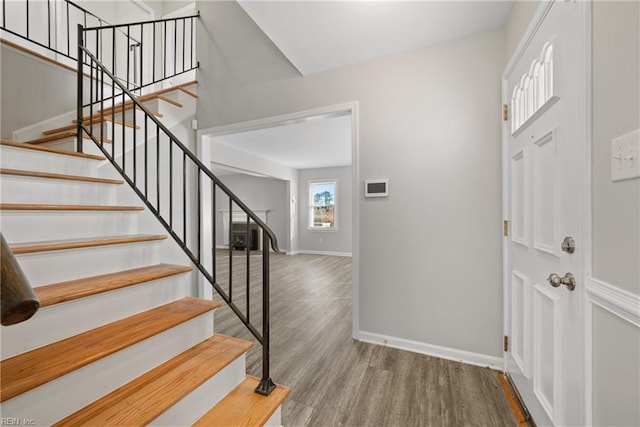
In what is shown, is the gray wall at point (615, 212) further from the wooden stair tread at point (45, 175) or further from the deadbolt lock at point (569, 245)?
the wooden stair tread at point (45, 175)

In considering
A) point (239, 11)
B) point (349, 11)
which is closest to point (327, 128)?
point (239, 11)

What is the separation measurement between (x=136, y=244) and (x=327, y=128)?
3230mm

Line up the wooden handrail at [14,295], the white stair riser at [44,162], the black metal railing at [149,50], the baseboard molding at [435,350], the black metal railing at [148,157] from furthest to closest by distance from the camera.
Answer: the black metal railing at [149,50] → the black metal railing at [148,157] → the baseboard molding at [435,350] → the white stair riser at [44,162] → the wooden handrail at [14,295]

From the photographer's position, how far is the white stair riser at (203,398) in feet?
3.49

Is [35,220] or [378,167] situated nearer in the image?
[35,220]

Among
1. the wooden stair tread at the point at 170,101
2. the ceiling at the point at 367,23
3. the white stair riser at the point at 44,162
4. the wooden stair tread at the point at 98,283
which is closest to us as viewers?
the wooden stair tread at the point at 98,283

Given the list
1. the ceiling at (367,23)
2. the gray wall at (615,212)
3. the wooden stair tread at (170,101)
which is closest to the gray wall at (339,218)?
the wooden stair tread at (170,101)

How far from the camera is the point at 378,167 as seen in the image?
231 centimetres

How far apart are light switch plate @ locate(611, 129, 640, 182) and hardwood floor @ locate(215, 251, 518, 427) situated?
143cm

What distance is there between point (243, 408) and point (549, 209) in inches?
67.2

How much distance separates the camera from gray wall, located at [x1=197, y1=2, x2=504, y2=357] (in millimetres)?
1956

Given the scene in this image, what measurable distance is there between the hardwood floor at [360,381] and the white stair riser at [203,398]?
0.40 meters

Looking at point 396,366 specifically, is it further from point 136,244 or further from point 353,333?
point 136,244

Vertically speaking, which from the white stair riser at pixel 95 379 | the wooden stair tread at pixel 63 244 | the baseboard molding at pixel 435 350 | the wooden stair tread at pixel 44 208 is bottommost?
the baseboard molding at pixel 435 350
